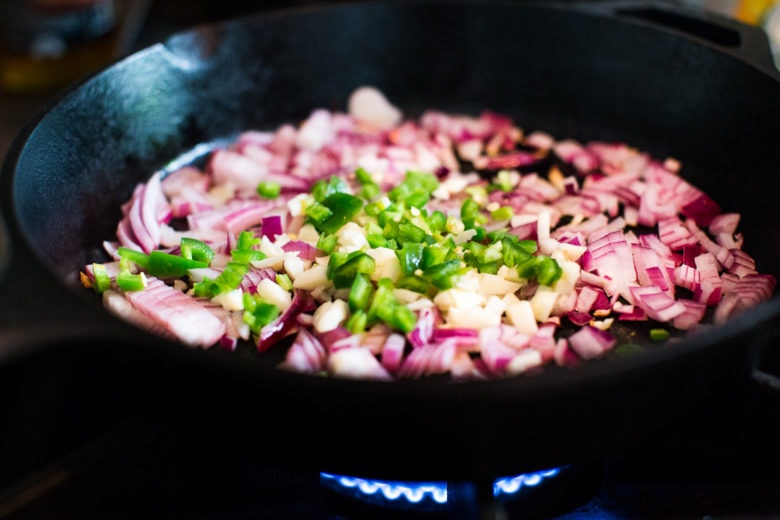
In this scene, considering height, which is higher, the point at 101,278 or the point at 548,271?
the point at 548,271

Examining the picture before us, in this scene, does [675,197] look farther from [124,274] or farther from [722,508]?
[124,274]

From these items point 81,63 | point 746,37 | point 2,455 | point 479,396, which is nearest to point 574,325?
point 479,396

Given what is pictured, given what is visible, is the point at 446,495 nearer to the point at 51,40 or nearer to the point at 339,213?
the point at 339,213

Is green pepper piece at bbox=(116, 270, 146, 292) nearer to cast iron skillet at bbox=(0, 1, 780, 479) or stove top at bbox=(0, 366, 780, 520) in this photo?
cast iron skillet at bbox=(0, 1, 780, 479)

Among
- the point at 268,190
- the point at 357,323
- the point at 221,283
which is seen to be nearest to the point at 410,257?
the point at 357,323

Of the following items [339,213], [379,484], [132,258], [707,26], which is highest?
[707,26]

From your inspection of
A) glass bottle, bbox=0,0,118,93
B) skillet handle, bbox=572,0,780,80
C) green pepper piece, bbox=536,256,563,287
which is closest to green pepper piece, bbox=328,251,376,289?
green pepper piece, bbox=536,256,563,287

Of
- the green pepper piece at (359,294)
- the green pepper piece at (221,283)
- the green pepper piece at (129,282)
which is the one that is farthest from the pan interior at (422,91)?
the green pepper piece at (359,294)
